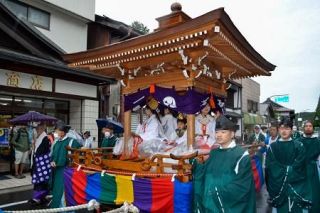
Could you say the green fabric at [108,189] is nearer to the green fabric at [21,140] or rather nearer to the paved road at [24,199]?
the paved road at [24,199]

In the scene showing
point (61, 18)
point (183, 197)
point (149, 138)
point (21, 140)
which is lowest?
point (183, 197)

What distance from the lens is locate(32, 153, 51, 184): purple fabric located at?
22.7 ft

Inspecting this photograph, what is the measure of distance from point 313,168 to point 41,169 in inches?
226

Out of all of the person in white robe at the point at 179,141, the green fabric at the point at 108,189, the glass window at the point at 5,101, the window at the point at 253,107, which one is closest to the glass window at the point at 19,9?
the glass window at the point at 5,101

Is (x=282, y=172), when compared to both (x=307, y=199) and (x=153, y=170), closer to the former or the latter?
(x=307, y=199)

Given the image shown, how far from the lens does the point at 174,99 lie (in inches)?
226

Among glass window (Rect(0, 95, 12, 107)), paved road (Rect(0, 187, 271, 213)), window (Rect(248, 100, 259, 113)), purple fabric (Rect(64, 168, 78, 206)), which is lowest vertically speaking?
paved road (Rect(0, 187, 271, 213))

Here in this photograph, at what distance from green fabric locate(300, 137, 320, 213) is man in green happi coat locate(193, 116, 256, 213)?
7.93 feet

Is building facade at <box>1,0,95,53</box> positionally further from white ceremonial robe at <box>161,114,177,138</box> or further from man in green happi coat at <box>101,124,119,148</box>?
white ceremonial robe at <box>161,114,177,138</box>

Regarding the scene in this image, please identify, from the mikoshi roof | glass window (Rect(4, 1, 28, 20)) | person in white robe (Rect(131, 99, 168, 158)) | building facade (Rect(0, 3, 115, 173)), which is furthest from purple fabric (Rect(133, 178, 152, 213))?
glass window (Rect(4, 1, 28, 20))

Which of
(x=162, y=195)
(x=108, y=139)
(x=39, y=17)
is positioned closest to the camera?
(x=162, y=195)

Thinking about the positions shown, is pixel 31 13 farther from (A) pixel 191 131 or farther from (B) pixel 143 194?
(B) pixel 143 194

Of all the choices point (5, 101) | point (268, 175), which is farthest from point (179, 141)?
point (5, 101)

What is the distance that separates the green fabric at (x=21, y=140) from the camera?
33.1 ft
